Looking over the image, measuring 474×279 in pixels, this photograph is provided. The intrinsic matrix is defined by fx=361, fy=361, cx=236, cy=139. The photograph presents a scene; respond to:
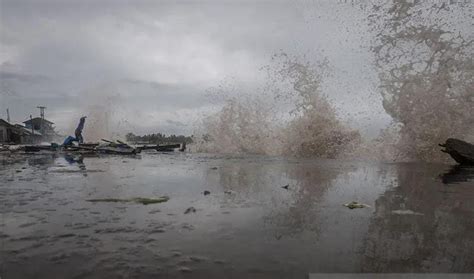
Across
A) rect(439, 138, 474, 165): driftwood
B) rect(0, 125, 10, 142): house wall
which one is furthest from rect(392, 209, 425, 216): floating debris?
rect(0, 125, 10, 142): house wall

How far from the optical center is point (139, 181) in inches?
347

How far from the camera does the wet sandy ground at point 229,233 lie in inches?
118

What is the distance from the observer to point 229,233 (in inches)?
161

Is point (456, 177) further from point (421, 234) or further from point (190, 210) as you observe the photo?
point (190, 210)

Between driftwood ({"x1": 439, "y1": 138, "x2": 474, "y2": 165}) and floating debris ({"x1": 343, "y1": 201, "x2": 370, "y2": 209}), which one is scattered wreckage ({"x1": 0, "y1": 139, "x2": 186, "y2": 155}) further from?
floating debris ({"x1": 343, "y1": 201, "x2": 370, "y2": 209})

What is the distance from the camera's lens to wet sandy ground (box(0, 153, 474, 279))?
9.80 feet

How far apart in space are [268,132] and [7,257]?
26480 millimetres

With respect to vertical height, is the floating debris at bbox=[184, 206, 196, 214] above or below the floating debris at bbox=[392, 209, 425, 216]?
above

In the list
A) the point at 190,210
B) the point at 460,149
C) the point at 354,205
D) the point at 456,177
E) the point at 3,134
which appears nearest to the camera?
the point at 190,210

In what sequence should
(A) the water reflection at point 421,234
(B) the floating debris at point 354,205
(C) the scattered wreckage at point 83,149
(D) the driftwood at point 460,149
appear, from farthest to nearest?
1. (C) the scattered wreckage at point 83,149
2. (D) the driftwood at point 460,149
3. (B) the floating debris at point 354,205
4. (A) the water reflection at point 421,234

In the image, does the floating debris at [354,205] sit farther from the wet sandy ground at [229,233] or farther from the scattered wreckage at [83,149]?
the scattered wreckage at [83,149]

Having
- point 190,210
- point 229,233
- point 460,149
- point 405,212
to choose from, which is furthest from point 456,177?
point 229,233

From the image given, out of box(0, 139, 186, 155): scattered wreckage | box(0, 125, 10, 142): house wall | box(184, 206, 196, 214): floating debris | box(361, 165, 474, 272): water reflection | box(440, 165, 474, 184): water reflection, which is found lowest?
box(361, 165, 474, 272): water reflection

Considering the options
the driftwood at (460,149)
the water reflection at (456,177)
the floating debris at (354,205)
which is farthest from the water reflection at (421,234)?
the driftwood at (460,149)
